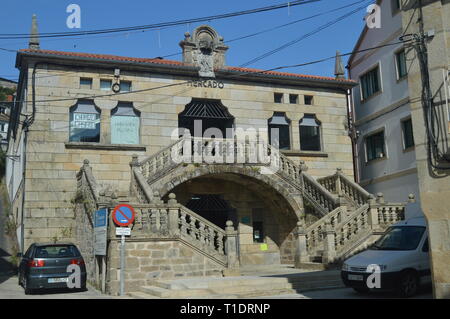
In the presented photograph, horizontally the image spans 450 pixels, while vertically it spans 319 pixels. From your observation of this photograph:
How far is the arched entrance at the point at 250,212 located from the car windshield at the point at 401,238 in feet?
24.0

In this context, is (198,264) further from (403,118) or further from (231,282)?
(403,118)

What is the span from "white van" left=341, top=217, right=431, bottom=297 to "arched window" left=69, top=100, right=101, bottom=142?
11.7 m

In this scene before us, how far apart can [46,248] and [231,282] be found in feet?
17.7

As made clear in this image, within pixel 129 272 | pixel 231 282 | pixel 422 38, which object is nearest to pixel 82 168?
pixel 129 272

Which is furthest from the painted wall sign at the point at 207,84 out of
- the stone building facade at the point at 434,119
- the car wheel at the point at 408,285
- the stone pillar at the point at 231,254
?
the stone building facade at the point at 434,119

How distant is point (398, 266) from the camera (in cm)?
1177

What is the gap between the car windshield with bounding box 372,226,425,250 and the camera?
12.6 m

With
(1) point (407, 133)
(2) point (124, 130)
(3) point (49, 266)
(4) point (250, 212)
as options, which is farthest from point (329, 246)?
(2) point (124, 130)

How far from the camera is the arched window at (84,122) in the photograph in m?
19.6

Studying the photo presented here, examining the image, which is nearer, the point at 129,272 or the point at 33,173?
the point at 129,272

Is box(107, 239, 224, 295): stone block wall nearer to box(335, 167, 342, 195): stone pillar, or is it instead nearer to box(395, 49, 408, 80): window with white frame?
box(335, 167, 342, 195): stone pillar

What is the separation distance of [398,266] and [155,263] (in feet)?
22.1

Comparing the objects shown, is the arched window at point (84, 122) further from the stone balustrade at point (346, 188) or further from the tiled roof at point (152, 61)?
the stone balustrade at point (346, 188)

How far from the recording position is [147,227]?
584 inches
